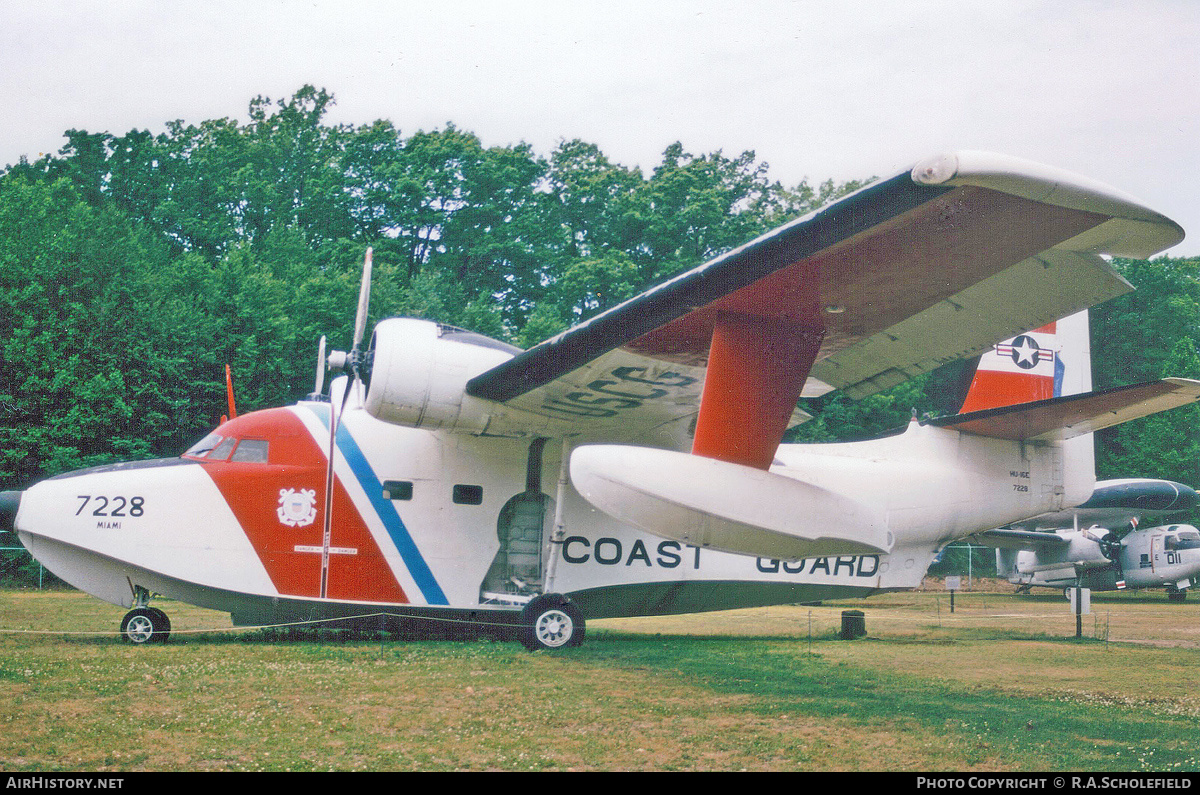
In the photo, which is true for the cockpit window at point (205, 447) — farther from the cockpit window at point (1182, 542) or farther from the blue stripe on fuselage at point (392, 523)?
the cockpit window at point (1182, 542)

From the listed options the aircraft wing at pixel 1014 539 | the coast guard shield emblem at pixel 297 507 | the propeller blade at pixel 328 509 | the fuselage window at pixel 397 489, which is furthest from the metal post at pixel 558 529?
the aircraft wing at pixel 1014 539

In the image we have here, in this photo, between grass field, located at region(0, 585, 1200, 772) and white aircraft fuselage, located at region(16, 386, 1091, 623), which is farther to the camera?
white aircraft fuselage, located at region(16, 386, 1091, 623)

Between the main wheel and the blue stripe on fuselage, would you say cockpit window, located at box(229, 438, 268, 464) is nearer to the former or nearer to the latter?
the blue stripe on fuselage

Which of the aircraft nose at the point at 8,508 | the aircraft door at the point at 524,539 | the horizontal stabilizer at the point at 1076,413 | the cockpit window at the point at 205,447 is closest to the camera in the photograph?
the horizontal stabilizer at the point at 1076,413

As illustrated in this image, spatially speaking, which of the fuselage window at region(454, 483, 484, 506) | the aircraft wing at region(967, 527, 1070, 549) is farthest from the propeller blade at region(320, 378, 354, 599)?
the aircraft wing at region(967, 527, 1070, 549)

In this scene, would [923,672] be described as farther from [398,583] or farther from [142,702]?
[142,702]

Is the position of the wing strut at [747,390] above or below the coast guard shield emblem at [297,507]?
above

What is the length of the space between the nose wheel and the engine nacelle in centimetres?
304

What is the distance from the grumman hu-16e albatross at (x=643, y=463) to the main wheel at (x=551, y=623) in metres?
0.02

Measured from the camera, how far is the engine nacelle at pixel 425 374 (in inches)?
347

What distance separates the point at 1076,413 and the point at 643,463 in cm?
467

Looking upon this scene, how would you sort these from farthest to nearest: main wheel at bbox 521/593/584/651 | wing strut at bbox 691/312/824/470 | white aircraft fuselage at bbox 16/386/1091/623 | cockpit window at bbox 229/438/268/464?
cockpit window at bbox 229/438/268/464, main wheel at bbox 521/593/584/651, white aircraft fuselage at bbox 16/386/1091/623, wing strut at bbox 691/312/824/470

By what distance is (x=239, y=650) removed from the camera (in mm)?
8766

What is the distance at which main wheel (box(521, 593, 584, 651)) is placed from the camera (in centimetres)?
929
